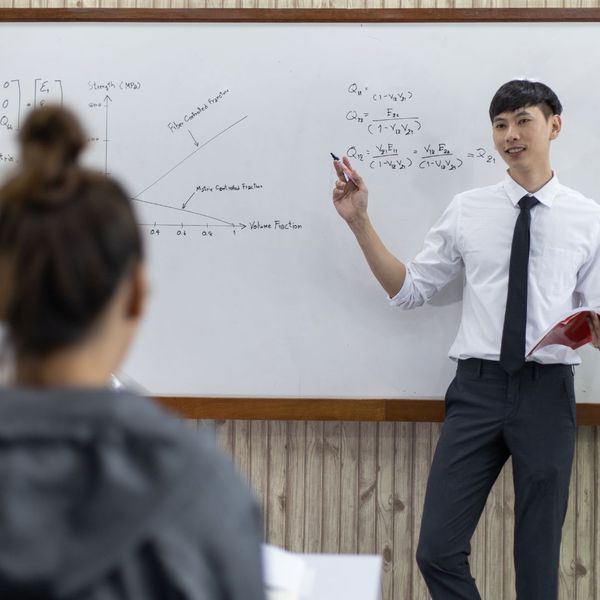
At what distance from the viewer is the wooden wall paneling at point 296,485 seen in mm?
2699

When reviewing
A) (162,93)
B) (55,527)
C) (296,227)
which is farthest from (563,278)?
(55,527)

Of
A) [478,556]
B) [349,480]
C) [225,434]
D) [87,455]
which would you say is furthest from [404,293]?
[87,455]

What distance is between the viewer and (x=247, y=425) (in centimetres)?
272

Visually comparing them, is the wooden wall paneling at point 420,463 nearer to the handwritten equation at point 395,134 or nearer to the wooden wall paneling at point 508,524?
the wooden wall paneling at point 508,524

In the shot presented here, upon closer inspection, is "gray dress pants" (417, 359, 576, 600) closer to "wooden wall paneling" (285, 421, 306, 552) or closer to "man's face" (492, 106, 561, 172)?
"wooden wall paneling" (285, 421, 306, 552)

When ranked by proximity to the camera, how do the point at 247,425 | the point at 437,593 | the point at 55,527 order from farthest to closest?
the point at 247,425 < the point at 437,593 < the point at 55,527

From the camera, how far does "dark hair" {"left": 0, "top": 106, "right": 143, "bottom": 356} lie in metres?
0.71

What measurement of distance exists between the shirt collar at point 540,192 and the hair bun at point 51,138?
183 centimetres

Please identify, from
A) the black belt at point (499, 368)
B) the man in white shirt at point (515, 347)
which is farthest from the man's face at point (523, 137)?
the black belt at point (499, 368)

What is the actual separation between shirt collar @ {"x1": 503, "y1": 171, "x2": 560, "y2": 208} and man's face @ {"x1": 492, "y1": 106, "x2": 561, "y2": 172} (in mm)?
46

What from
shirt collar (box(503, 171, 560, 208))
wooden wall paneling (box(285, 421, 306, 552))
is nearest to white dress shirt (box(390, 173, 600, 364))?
shirt collar (box(503, 171, 560, 208))

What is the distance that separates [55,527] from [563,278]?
1.94 metres

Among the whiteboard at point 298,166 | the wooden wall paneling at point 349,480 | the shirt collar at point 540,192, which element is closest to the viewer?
the shirt collar at point 540,192

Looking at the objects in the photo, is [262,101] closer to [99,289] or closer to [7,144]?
[7,144]
